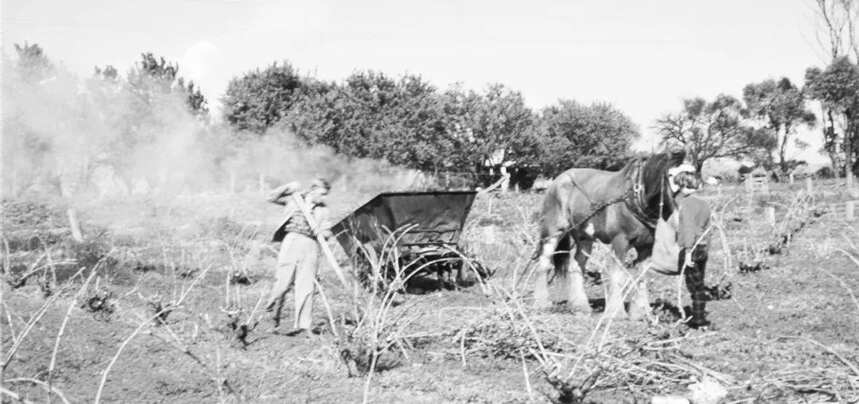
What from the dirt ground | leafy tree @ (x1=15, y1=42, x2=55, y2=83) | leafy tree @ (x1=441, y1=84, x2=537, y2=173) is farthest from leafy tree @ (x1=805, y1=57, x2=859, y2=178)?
leafy tree @ (x1=15, y1=42, x2=55, y2=83)

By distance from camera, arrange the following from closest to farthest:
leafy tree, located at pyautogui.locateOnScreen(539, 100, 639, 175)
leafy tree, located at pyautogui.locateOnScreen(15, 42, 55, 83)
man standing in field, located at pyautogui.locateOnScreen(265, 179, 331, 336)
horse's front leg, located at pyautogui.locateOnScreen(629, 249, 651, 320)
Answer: horse's front leg, located at pyautogui.locateOnScreen(629, 249, 651, 320), man standing in field, located at pyautogui.locateOnScreen(265, 179, 331, 336), leafy tree, located at pyautogui.locateOnScreen(15, 42, 55, 83), leafy tree, located at pyautogui.locateOnScreen(539, 100, 639, 175)

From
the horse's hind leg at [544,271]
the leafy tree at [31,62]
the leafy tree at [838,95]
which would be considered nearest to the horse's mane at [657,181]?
the horse's hind leg at [544,271]

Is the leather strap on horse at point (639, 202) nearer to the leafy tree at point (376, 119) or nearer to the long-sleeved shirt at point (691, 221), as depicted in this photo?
the long-sleeved shirt at point (691, 221)

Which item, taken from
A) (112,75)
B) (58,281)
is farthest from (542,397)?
(112,75)

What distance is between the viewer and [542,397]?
185 inches

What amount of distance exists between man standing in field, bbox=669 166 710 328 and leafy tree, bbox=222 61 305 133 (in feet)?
110

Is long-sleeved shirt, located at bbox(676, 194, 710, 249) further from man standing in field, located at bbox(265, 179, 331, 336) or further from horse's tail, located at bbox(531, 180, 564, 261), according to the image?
man standing in field, located at bbox(265, 179, 331, 336)

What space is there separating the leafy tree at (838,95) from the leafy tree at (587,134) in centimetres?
1852

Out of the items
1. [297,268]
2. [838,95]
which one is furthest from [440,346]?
[838,95]

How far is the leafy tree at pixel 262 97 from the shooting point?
41125 millimetres

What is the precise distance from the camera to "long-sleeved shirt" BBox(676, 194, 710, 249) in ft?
24.2

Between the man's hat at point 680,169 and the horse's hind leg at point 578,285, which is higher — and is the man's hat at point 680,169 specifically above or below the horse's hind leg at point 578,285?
above

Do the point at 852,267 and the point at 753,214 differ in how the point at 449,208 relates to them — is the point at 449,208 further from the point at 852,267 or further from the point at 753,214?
the point at 753,214

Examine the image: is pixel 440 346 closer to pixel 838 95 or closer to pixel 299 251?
pixel 299 251
